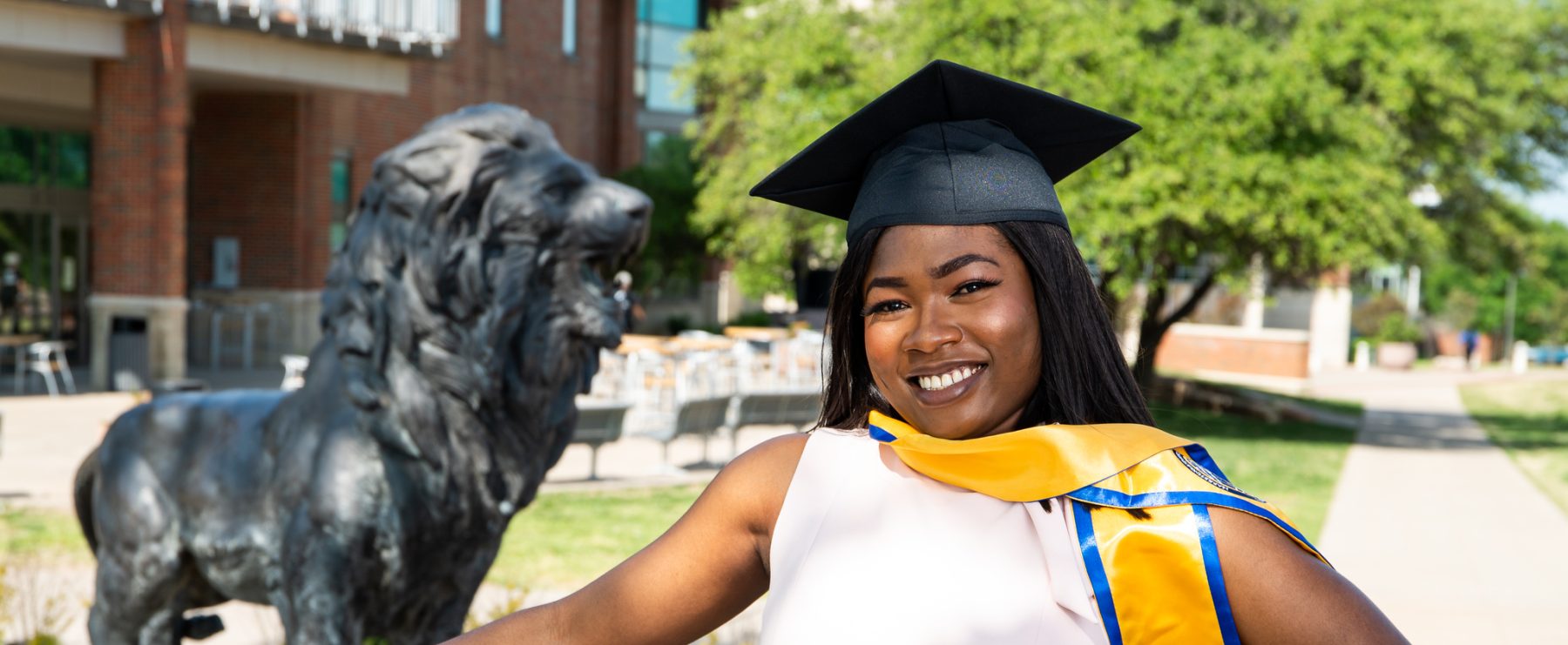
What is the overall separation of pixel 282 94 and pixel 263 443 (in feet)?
68.4

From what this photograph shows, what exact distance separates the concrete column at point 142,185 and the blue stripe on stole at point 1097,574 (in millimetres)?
18409

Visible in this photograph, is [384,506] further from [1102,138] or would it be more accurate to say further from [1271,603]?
[1271,603]

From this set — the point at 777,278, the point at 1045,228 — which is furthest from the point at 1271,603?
the point at 777,278

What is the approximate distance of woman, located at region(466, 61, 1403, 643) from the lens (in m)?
1.54

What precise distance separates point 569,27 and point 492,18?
9.82 ft

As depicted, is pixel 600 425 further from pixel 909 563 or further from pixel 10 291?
pixel 10 291

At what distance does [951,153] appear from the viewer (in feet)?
5.96

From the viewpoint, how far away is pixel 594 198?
10.0 feet

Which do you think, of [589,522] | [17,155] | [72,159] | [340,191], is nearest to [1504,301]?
[340,191]

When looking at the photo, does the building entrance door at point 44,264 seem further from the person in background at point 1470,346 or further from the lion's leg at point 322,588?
the person in background at point 1470,346

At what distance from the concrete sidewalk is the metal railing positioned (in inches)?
554

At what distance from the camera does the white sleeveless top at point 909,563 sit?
1597mm

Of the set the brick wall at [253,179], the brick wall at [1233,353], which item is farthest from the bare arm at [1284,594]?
the brick wall at [1233,353]

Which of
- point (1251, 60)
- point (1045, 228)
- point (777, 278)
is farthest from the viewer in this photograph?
point (777, 278)
